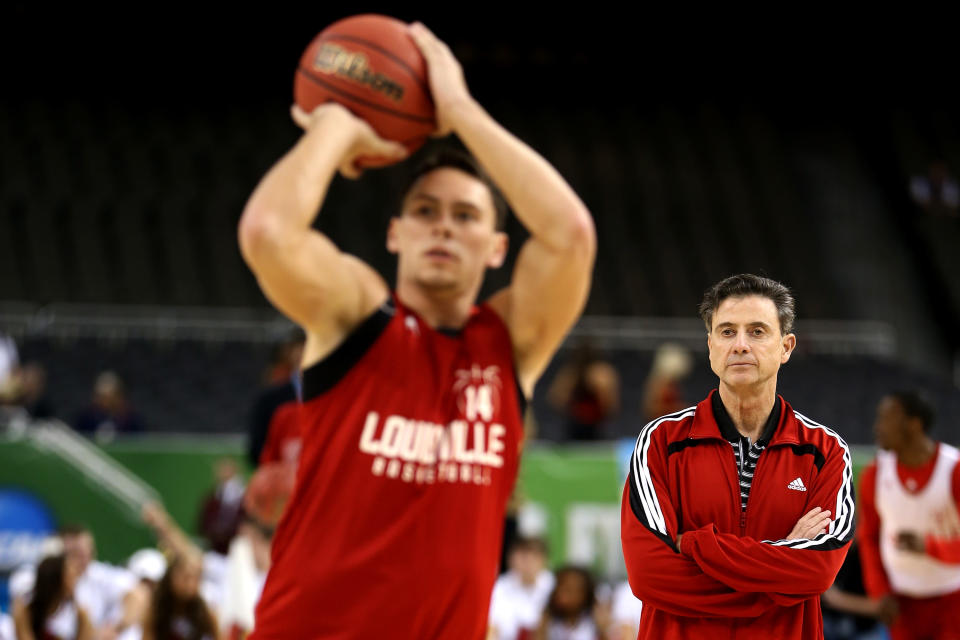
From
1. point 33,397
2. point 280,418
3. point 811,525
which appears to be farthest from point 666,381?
point 811,525

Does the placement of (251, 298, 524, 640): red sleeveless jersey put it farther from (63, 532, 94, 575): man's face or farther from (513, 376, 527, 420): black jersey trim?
(63, 532, 94, 575): man's face

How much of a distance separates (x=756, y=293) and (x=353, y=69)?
61.3 inches

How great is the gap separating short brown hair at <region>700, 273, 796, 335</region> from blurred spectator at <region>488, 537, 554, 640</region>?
19.5 feet

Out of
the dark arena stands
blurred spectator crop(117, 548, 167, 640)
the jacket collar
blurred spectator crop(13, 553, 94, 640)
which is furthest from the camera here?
the dark arena stands

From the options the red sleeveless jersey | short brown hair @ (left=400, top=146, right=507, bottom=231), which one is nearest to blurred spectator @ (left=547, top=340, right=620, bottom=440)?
short brown hair @ (left=400, top=146, right=507, bottom=231)

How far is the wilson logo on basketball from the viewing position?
310 centimetres

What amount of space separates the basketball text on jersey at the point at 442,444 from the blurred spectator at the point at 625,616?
A: 3519 mm

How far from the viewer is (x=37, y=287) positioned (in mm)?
17266

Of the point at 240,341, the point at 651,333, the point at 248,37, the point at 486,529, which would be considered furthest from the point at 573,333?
the point at 486,529

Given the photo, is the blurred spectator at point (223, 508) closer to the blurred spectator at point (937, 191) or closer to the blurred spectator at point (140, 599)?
the blurred spectator at point (140, 599)

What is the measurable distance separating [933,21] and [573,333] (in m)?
8.53

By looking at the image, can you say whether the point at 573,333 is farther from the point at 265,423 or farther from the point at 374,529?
the point at 374,529

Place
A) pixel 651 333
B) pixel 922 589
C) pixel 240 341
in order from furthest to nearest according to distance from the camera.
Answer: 1. pixel 651 333
2. pixel 240 341
3. pixel 922 589

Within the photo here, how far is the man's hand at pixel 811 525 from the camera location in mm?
1957
